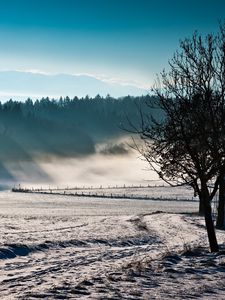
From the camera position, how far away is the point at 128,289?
10836 mm

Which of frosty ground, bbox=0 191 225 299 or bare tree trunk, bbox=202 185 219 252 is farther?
bare tree trunk, bbox=202 185 219 252

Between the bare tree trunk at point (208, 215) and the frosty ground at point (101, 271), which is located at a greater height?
the bare tree trunk at point (208, 215)

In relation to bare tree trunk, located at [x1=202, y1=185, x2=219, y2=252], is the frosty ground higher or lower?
lower

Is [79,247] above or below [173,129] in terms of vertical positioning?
below

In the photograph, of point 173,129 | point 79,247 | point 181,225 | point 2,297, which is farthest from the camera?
point 181,225

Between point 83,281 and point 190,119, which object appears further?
point 190,119

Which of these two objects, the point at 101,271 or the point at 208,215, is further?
the point at 208,215

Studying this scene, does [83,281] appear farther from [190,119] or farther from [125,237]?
[125,237]

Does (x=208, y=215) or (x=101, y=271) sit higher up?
(x=208, y=215)

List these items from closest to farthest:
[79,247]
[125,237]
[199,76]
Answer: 1. [199,76]
2. [79,247]
3. [125,237]

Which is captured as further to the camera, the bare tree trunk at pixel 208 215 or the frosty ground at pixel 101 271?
the bare tree trunk at pixel 208 215

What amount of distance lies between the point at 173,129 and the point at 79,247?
30.8 feet

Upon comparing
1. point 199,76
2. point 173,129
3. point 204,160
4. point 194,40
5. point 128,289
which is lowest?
point 128,289

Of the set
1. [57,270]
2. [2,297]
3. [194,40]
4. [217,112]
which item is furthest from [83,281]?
[194,40]
